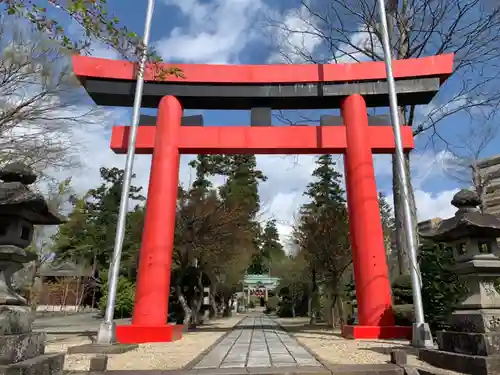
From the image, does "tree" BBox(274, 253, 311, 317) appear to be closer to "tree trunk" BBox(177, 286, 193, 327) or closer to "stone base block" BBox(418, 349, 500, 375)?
"tree trunk" BBox(177, 286, 193, 327)

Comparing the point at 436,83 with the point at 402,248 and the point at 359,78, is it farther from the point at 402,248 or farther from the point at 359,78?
the point at 402,248

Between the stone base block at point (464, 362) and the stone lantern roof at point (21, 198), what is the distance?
5.38m

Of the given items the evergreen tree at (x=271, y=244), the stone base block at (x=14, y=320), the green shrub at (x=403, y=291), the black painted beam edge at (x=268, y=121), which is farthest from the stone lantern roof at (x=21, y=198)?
the evergreen tree at (x=271, y=244)

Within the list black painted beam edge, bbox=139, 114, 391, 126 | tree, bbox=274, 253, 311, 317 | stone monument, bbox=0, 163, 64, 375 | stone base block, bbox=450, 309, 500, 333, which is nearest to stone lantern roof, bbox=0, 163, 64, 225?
stone monument, bbox=0, 163, 64, 375

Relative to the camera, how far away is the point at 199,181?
103 ft

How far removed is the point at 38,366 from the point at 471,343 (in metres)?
4.98

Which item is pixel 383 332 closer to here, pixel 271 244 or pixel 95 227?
pixel 95 227

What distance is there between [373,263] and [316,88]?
481cm

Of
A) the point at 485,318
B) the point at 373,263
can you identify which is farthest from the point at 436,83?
the point at 485,318

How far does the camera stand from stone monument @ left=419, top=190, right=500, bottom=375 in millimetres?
4723

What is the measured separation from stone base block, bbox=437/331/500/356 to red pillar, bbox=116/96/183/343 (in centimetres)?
594

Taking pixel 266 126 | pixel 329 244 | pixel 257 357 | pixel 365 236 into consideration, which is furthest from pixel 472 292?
pixel 329 244

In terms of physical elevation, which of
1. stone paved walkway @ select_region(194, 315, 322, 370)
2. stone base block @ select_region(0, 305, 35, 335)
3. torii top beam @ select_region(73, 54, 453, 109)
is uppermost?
torii top beam @ select_region(73, 54, 453, 109)

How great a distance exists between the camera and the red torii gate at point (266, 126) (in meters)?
9.60
